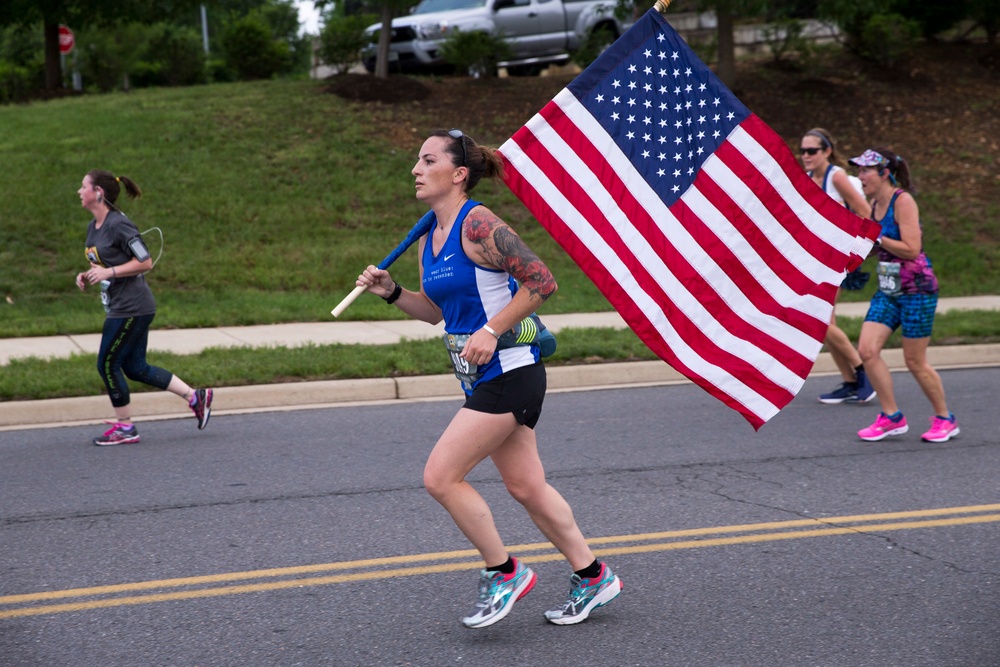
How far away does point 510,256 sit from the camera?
4090mm

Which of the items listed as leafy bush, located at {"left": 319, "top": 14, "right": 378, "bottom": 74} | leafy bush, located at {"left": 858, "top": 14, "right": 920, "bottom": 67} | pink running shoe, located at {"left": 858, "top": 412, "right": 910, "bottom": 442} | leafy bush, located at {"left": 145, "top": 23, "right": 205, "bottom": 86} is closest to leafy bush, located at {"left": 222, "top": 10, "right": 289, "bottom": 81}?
leafy bush, located at {"left": 145, "top": 23, "right": 205, "bottom": 86}

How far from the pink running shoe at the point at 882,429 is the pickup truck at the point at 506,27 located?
48.1 ft

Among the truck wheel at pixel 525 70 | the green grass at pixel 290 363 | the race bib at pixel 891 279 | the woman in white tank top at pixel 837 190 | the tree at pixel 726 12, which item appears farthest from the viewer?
the truck wheel at pixel 525 70

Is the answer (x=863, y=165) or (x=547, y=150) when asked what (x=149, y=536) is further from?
(x=863, y=165)

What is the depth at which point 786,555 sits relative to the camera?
17.4 ft

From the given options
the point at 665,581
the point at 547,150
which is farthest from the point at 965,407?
the point at 547,150

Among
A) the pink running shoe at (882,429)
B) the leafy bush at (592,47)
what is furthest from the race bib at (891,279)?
the leafy bush at (592,47)

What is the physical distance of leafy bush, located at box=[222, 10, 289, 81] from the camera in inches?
1089

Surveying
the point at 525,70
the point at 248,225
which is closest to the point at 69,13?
the point at 525,70

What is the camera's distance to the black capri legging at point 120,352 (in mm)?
7621

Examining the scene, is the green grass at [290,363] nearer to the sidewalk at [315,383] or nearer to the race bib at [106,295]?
the sidewalk at [315,383]

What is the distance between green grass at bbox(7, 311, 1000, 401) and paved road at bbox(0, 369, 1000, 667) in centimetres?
76

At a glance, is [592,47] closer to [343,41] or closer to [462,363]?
[343,41]

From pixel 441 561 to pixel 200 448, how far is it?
2883 mm
